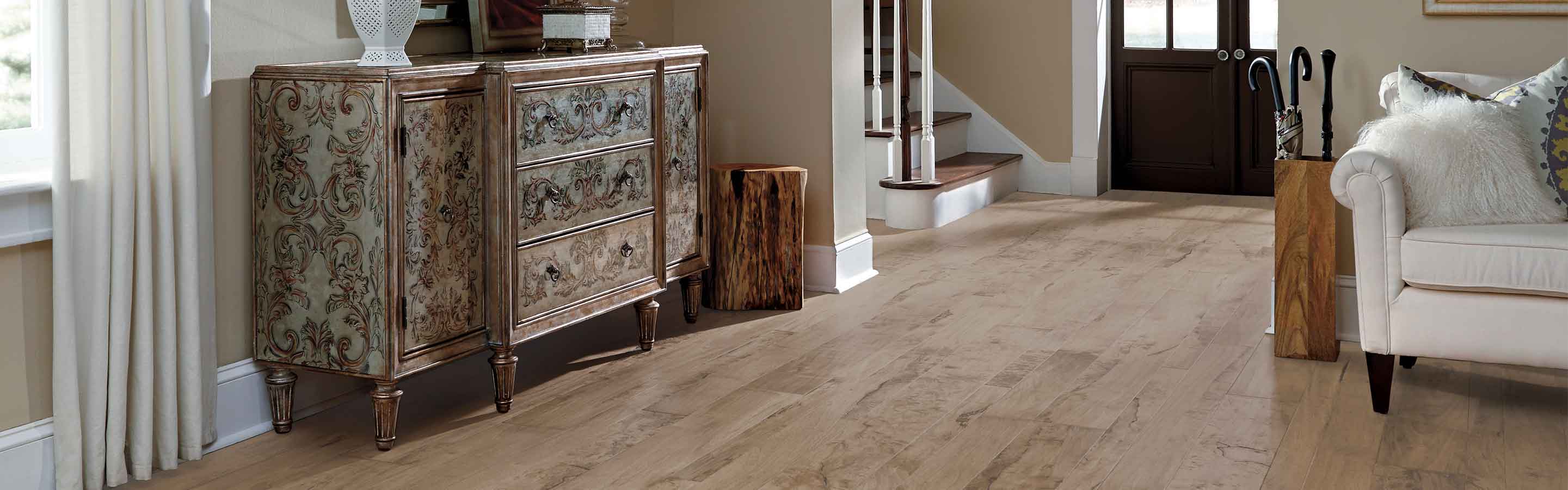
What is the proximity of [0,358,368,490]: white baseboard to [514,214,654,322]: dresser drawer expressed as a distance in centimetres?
53

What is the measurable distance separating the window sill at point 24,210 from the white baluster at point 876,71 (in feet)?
12.5

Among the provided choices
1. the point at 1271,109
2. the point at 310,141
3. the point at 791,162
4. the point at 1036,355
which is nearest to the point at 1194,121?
the point at 1271,109

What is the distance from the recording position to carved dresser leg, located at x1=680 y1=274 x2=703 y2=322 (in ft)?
13.6

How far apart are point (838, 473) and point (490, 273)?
953mm

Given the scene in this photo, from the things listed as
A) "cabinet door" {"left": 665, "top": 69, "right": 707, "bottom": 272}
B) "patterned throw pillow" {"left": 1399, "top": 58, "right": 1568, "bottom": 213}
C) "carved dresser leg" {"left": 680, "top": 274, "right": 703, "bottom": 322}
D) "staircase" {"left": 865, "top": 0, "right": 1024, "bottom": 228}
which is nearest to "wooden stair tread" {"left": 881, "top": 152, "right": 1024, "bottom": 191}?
"staircase" {"left": 865, "top": 0, "right": 1024, "bottom": 228}

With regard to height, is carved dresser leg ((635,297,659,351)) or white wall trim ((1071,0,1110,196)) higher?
white wall trim ((1071,0,1110,196))

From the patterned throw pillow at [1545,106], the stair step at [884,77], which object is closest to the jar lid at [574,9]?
the patterned throw pillow at [1545,106]

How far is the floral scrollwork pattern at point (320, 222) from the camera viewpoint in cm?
278

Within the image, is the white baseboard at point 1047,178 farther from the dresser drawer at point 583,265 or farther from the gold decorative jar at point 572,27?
the gold decorative jar at point 572,27

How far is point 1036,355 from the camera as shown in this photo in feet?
12.1

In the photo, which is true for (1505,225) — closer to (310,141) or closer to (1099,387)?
(1099,387)

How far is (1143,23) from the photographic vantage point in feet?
22.8

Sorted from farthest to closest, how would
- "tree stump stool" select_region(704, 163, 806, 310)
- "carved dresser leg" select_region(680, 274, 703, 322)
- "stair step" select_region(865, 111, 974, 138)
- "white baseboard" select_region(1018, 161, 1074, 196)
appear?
1. "white baseboard" select_region(1018, 161, 1074, 196)
2. "stair step" select_region(865, 111, 974, 138)
3. "tree stump stool" select_region(704, 163, 806, 310)
4. "carved dresser leg" select_region(680, 274, 703, 322)

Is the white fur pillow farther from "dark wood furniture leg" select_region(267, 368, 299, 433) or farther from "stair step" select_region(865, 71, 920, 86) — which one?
"stair step" select_region(865, 71, 920, 86)
